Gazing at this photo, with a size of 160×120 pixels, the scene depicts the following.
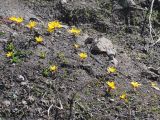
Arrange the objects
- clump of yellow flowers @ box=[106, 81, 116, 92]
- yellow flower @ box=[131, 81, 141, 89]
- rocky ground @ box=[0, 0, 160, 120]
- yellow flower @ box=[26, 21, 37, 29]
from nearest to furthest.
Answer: rocky ground @ box=[0, 0, 160, 120], clump of yellow flowers @ box=[106, 81, 116, 92], yellow flower @ box=[131, 81, 141, 89], yellow flower @ box=[26, 21, 37, 29]

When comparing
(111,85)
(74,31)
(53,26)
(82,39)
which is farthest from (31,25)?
(111,85)

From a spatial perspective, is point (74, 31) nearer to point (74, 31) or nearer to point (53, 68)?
point (74, 31)

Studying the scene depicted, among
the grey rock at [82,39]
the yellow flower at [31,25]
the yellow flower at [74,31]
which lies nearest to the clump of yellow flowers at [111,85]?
the grey rock at [82,39]

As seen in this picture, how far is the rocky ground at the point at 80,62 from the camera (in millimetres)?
4820

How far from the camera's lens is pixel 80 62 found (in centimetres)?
546

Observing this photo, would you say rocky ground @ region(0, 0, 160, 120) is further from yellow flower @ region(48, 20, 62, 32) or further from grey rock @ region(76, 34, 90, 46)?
yellow flower @ region(48, 20, 62, 32)

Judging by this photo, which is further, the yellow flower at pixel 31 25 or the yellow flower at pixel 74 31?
the yellow flower at pixel 74 31

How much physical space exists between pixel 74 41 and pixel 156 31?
5.27ft

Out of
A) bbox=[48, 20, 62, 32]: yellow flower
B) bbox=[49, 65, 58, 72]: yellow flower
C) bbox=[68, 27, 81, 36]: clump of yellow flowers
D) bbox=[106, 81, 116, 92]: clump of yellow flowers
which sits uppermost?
bbox=[48, 20, 62, 32]: yellow flower

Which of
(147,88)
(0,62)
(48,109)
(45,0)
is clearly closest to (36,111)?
(48,109)

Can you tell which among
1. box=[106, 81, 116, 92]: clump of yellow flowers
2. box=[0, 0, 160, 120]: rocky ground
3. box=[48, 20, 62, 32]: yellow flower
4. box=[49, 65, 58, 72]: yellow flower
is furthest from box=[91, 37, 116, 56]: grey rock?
box=[49, 65, 58, 72]: yellow flower

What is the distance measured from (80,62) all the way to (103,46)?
528 mm

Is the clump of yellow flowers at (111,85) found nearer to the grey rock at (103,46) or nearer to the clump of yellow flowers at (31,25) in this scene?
the grey rock at (103,46)

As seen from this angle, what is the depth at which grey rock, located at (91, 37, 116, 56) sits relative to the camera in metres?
5.71
